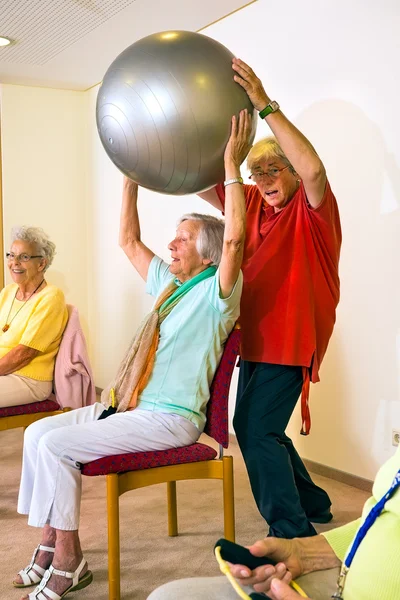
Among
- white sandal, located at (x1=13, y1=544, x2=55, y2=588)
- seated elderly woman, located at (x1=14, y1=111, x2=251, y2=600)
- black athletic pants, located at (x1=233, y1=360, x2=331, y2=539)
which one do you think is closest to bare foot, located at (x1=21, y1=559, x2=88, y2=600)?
seated elderly woman, located at (x1=14, y1=111, x2=251, y2=600)

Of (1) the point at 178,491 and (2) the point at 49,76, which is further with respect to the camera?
(2) the point at 49,76

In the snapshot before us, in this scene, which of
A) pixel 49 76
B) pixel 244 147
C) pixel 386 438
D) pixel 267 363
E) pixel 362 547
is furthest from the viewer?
pixel 49 76

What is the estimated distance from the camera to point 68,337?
3.11 meters

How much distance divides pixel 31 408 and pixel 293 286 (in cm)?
129

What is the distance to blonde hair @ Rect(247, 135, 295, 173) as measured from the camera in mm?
2393

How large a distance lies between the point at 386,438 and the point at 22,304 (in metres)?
1.67

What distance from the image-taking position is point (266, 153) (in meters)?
2.40

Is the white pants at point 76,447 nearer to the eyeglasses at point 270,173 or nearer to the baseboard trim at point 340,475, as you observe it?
the eyeglasses at point 270,173

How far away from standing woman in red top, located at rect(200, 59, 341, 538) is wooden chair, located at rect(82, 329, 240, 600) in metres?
0.19

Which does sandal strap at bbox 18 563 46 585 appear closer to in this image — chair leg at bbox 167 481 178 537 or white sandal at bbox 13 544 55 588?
white sandal at bbox 13 544 55 588

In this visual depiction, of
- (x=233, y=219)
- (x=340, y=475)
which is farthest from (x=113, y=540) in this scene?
(x=340, y=475)

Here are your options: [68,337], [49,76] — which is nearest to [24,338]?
[68,337]

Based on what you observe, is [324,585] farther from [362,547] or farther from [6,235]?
[6,235]

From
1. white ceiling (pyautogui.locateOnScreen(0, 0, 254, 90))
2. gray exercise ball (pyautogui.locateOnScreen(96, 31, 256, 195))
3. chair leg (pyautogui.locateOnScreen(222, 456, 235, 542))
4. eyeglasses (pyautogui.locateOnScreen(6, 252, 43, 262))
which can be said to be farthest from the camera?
white ceiling (pyautogui.locateOnScreen(0, 0, 254, 90))
